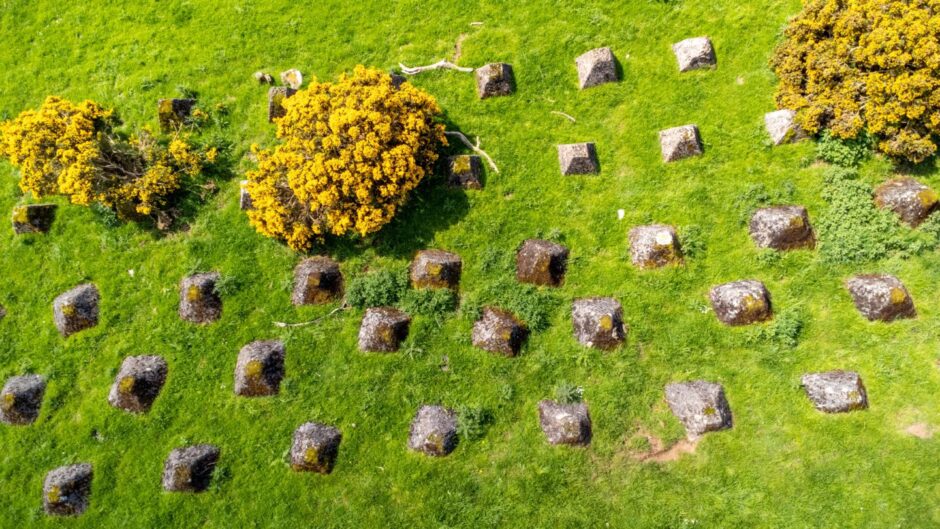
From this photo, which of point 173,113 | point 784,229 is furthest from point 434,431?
point 173,113

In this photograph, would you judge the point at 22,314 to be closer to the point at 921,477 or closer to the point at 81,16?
the point at 81,16

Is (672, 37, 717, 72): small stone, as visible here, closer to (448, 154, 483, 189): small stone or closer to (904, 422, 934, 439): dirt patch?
(448, 154, 483, 189): small stone

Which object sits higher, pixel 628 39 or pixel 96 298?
pixel 628 39

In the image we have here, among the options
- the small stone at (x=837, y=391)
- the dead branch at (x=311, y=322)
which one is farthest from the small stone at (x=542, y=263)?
the small stone at (x=837, y=391)

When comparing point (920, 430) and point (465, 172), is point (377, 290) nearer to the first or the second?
point (465, 172)

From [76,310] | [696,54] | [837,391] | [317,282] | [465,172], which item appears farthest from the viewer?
[76,310]

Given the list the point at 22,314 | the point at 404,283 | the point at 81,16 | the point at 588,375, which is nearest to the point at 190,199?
the point at 22,314

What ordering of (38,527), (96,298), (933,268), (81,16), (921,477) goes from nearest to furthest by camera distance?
(921,477) < (933,268) < (38,527) < (96,298) < (81,16)
